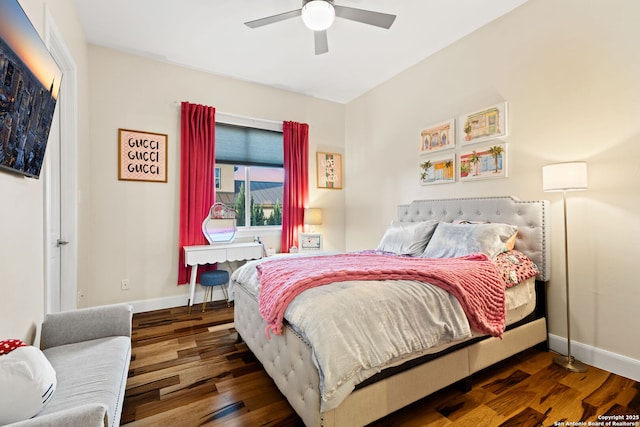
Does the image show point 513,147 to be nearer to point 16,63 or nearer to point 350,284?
point 350,284

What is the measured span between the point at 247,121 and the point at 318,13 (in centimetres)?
209

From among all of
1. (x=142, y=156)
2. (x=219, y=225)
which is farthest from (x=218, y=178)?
Result: (x=142, y=156)

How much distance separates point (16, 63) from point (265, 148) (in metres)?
3.04

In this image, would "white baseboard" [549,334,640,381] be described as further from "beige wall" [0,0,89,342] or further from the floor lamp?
"beige wall" [0,0,89,342]

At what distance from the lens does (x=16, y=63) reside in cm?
115

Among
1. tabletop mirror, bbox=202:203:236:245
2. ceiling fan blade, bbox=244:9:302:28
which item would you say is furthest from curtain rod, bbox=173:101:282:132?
ceiling fan blade, bbox=244:9:302:28

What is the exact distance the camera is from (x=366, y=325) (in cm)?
137

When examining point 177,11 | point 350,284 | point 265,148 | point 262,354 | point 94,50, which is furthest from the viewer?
point 265,148

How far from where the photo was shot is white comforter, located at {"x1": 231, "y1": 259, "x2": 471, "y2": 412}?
4.12 ft

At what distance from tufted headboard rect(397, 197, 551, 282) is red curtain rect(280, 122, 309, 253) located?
1.89m

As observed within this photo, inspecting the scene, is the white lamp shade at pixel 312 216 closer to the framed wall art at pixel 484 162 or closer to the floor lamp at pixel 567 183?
the framed wall art at pixel 484 162

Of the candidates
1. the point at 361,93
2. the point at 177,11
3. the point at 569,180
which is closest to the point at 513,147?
the point at 569,180

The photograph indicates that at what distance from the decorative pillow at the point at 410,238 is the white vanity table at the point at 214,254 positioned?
66.0 inches

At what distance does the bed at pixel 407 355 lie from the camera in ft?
4.35
